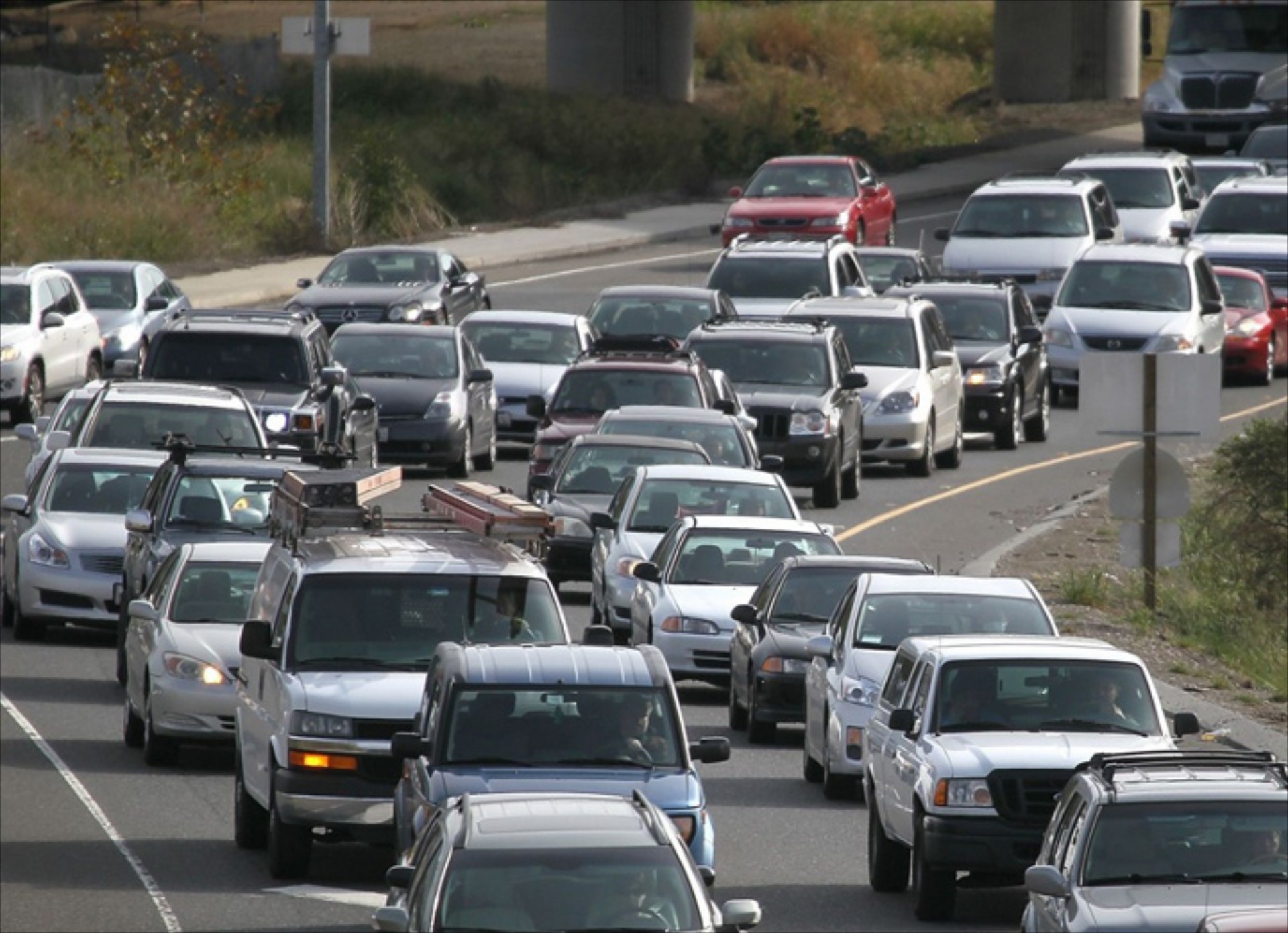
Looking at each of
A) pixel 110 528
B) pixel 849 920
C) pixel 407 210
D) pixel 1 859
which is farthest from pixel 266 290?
pixel 849 920

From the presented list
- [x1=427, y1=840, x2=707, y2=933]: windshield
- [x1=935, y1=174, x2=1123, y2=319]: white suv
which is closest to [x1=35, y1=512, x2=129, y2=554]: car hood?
[x1=427, y1=840, x2=707, y2=933]: windshield

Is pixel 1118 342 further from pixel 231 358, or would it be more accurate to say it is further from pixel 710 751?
pixel 710 751

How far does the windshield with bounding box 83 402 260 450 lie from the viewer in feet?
92.6

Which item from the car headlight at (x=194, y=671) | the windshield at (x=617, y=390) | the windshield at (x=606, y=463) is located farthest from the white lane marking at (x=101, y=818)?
the windshield at (x=617, y=390)

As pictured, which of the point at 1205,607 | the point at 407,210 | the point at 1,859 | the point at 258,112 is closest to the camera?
the point at 1,859

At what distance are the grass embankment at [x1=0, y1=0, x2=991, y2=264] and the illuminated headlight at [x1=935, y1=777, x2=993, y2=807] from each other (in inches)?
1404

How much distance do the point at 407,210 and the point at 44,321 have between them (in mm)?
19597

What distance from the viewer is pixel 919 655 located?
16906mm

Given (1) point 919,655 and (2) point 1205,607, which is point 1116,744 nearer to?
(1) point 919,655

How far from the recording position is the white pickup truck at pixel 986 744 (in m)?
15.4

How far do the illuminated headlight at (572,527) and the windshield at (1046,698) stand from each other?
12.0 m

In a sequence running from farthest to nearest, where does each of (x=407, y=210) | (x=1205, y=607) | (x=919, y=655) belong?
1. (x=407, y=210)
2. (x=1205, y=607)
3. (x=919, y=655)

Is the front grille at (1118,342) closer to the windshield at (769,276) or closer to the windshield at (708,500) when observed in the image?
the windshield at (769,276)

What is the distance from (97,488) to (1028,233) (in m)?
20.3
